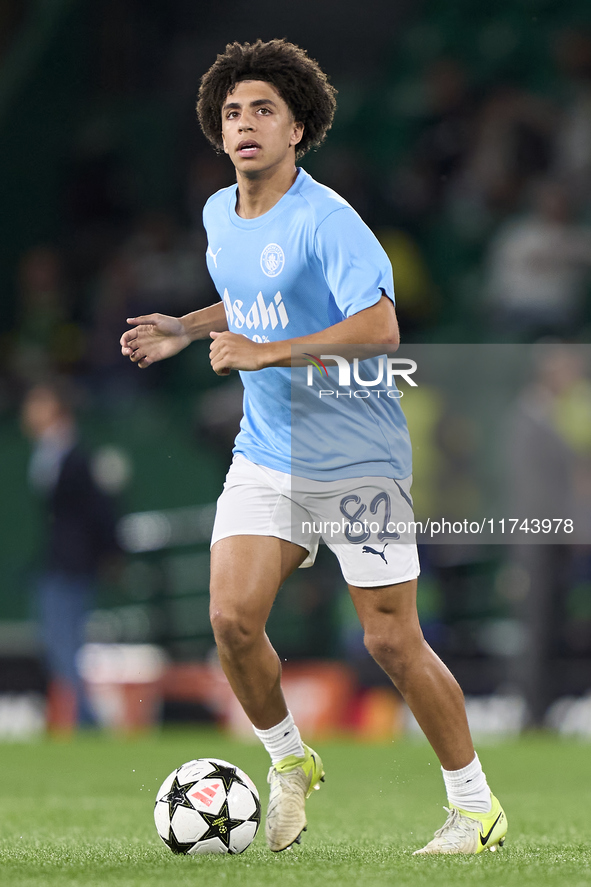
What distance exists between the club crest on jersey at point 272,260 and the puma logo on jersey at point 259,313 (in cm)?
8

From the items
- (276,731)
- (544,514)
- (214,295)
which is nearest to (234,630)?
(276,731)

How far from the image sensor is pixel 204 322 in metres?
5.21

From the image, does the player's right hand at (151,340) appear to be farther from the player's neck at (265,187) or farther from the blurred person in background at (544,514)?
the blurred person in background at (544,514)

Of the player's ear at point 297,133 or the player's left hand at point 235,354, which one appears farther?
the player's ear at point 297,133

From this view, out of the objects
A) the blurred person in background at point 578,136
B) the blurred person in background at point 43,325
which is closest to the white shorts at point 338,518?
the blurred person in background at point 43,325

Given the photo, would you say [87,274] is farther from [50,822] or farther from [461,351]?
[50,822]

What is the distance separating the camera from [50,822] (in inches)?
230

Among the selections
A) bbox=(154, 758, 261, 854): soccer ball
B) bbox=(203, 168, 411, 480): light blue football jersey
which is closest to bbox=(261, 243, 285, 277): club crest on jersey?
bbox=(203, 168, 411, 480): light blue football jersey

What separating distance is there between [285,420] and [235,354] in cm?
61

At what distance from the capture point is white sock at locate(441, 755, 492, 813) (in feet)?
15.3

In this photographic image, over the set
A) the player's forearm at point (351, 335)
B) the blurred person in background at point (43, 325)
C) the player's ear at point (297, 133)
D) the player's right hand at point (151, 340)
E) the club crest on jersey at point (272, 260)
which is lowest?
the player's forearm at point (351, 335)

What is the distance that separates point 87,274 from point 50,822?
9903 millimetres

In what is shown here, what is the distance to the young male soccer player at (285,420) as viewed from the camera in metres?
4.56

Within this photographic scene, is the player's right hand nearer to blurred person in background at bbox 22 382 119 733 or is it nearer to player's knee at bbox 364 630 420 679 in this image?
player's knee at bbox 364 630 420 679
